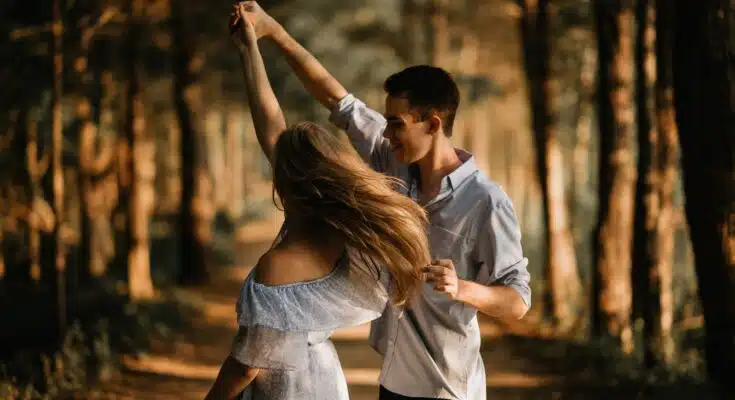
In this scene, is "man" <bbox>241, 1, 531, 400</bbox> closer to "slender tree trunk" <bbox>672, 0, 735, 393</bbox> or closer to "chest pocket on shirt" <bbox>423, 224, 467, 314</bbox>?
"chest pocket on shirt" <bbox>423, 224, 467, 314</bbox>

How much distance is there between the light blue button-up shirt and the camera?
3846 mm

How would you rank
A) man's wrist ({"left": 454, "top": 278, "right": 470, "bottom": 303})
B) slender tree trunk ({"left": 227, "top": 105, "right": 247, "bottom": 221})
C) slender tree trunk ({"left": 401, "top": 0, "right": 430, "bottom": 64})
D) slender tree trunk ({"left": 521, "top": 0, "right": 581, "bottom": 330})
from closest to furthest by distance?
man's wrist ({"left": 454, "top": 278, "right": 470, "bottom": 303}), slender tree trunk ({"left": 521, "top": 0, "right": 581, "bottom": 330}), slender tree trunk ({"left": 401, "top": 0, "right": 430, "bottom": 64}), slender tree trunk ({"left": 227, "top": 105, "right": 247, "bottom": 221})

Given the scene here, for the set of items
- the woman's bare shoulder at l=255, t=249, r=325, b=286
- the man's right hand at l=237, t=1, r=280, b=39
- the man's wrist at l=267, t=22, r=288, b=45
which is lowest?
the woman's bare shoulder at l=255, t=249, r=325, b=286

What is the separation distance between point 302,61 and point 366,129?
1.37 feet

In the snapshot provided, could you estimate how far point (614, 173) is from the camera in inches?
461

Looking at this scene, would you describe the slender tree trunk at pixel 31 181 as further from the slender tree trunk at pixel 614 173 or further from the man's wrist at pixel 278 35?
the man's wrist at pixel 278 35

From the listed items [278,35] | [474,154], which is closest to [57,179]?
[474,154]

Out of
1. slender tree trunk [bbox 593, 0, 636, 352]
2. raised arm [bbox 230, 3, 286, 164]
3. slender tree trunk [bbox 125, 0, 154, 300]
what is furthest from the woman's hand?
slender tree trunk [bbox 125, 0, 154, 300]

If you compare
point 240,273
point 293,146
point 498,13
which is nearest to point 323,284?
point 293,146

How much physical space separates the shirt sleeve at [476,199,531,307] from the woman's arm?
1.00 metres

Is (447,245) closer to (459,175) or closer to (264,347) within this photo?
(459,175)

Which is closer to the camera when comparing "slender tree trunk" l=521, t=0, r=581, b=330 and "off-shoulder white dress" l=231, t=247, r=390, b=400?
"off-shoulder white dress" l=231, t=247, r=390, b=400

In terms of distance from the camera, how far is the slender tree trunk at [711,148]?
708 centimetres

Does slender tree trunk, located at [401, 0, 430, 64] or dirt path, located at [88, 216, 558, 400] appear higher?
slender tree trunk, located at [401, 0, 430, 64]
